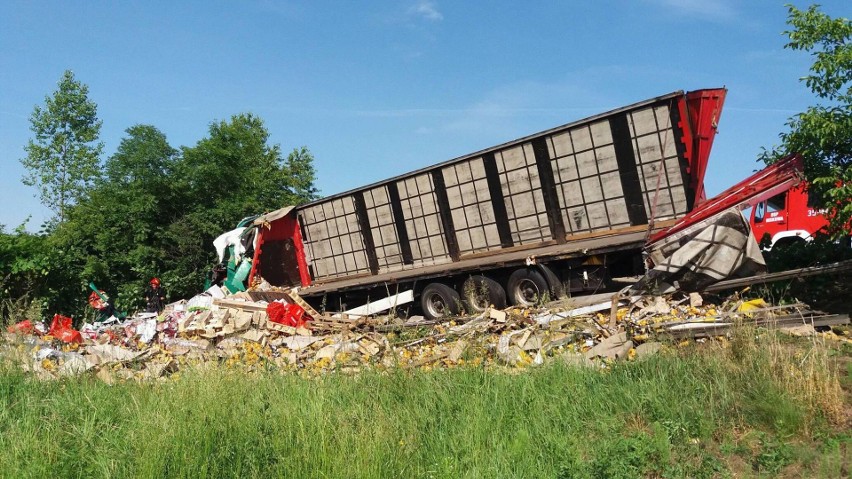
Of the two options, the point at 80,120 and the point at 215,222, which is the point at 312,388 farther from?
the point at 80,120

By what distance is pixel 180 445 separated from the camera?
14.8ft

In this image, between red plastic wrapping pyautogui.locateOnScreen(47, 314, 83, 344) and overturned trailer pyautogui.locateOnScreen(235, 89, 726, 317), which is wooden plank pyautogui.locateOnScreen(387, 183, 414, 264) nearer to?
overturned trailer pyautogui.locateOnScreen(235, 89, 726, 317)

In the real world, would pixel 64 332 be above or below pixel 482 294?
above

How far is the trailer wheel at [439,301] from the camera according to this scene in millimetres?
12633

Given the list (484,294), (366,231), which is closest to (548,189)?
(484,294)

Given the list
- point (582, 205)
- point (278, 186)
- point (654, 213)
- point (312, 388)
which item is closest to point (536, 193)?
point (582, 205)

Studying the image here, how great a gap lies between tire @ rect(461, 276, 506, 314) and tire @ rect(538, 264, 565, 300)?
40.2 inches

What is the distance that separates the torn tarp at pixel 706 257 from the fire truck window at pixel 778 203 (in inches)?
275

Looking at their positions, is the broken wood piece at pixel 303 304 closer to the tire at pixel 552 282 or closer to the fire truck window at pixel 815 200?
the tire at pixel 552 282

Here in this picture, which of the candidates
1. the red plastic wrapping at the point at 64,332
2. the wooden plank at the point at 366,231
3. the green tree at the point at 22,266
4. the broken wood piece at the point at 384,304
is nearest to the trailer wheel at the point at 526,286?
the broken wood piece at the point at 384,304

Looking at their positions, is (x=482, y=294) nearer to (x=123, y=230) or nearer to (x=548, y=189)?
(x=548, y=189)

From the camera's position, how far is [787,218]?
583 inches

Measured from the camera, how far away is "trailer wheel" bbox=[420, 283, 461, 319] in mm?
12633

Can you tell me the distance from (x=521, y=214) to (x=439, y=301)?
2495mm
